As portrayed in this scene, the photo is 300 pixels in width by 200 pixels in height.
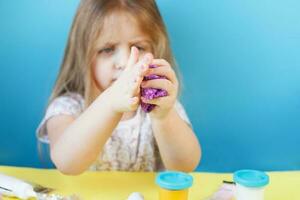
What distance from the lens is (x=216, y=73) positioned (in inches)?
32.6

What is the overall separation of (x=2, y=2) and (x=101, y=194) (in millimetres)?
346

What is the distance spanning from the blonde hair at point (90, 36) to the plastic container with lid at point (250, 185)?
27 centimetres

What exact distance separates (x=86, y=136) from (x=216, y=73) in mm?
247

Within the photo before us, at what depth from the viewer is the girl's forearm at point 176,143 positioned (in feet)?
2.45

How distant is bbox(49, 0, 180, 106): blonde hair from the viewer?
80cm

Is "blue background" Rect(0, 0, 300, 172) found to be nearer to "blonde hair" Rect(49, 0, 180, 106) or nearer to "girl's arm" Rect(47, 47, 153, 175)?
"blonde hair" Rect(49, 0, 180, 106)

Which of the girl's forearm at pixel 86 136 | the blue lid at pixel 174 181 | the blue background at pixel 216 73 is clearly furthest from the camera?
the blue background at pixel 216 73

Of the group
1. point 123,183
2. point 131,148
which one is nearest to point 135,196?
point 123,183

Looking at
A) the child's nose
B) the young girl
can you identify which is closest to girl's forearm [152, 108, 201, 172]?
the young girl

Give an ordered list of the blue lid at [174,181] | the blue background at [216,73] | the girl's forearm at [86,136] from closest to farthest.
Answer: the blue lid at [174,181] < the girl's forearm at [86,136] < the blue background at [216,73]

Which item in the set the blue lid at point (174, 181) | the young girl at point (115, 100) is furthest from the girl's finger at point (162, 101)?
the blue lid at point (174, 181)

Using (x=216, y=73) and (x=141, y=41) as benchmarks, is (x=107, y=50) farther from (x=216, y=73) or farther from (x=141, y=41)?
(x=216, y=73)

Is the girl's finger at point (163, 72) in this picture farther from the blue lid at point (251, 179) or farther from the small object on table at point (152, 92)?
the blue lid at point (251, 179)

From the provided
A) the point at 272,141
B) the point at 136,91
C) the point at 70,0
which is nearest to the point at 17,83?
the point at 70,0
